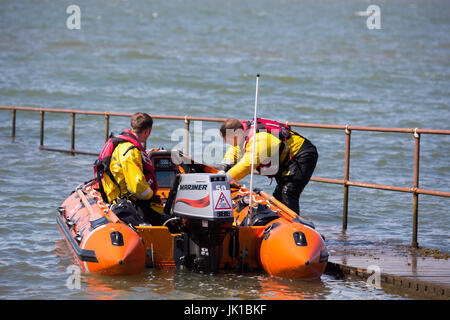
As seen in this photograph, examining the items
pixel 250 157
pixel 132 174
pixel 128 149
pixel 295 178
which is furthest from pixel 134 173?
pixel 295 178

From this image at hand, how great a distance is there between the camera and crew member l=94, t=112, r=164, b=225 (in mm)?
7211

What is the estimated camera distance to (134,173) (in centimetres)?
719

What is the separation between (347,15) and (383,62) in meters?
46.1

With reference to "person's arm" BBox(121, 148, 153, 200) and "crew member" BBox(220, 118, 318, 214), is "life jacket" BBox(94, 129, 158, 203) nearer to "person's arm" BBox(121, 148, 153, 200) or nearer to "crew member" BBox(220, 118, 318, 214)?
"person's arm" BBox(121, 148, 153, 200)

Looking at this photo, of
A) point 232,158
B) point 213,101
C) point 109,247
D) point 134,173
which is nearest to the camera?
point 109,247

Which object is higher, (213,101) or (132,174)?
(213,101)

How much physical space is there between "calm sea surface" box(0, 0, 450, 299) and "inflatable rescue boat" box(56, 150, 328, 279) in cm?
17

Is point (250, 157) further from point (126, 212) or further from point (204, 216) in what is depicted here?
point (126, 212)

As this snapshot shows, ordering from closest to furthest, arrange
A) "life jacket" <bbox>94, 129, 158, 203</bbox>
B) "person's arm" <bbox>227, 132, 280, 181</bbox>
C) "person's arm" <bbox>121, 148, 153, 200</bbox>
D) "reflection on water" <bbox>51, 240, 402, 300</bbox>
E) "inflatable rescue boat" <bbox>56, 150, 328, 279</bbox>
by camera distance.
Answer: "reflection on water" <bbox>51, 240, 402, 300</bbox>
"inflatable rescue boat" <bbox>56, 150, 328, 279</bbox>
"person's arm" <bbox>121, 148, 153, 200</bbox>
"life jacket" <bbox>94, 129, 158, 203</bbox>
"person's arm" <bbox>227, 132, 280, 181</bbox>

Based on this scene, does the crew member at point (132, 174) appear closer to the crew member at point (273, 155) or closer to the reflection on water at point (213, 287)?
the reflection on water at point (213, 287)

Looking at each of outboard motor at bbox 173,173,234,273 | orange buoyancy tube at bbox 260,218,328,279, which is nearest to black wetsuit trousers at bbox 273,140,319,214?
orange buoyancy tube at bbox 260,218,328,279

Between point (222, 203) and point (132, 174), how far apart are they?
101 centimetres

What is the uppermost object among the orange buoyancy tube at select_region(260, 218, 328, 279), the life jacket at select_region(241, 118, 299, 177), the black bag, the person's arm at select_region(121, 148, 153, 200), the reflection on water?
the life jacket at select_region(241, 118, 299, 177)

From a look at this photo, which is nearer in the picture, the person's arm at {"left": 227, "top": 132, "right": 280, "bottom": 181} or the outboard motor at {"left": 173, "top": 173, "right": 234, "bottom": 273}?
the outboard motor at {"left": 173, "top": 173, "right": 234, "bottom": 273}
